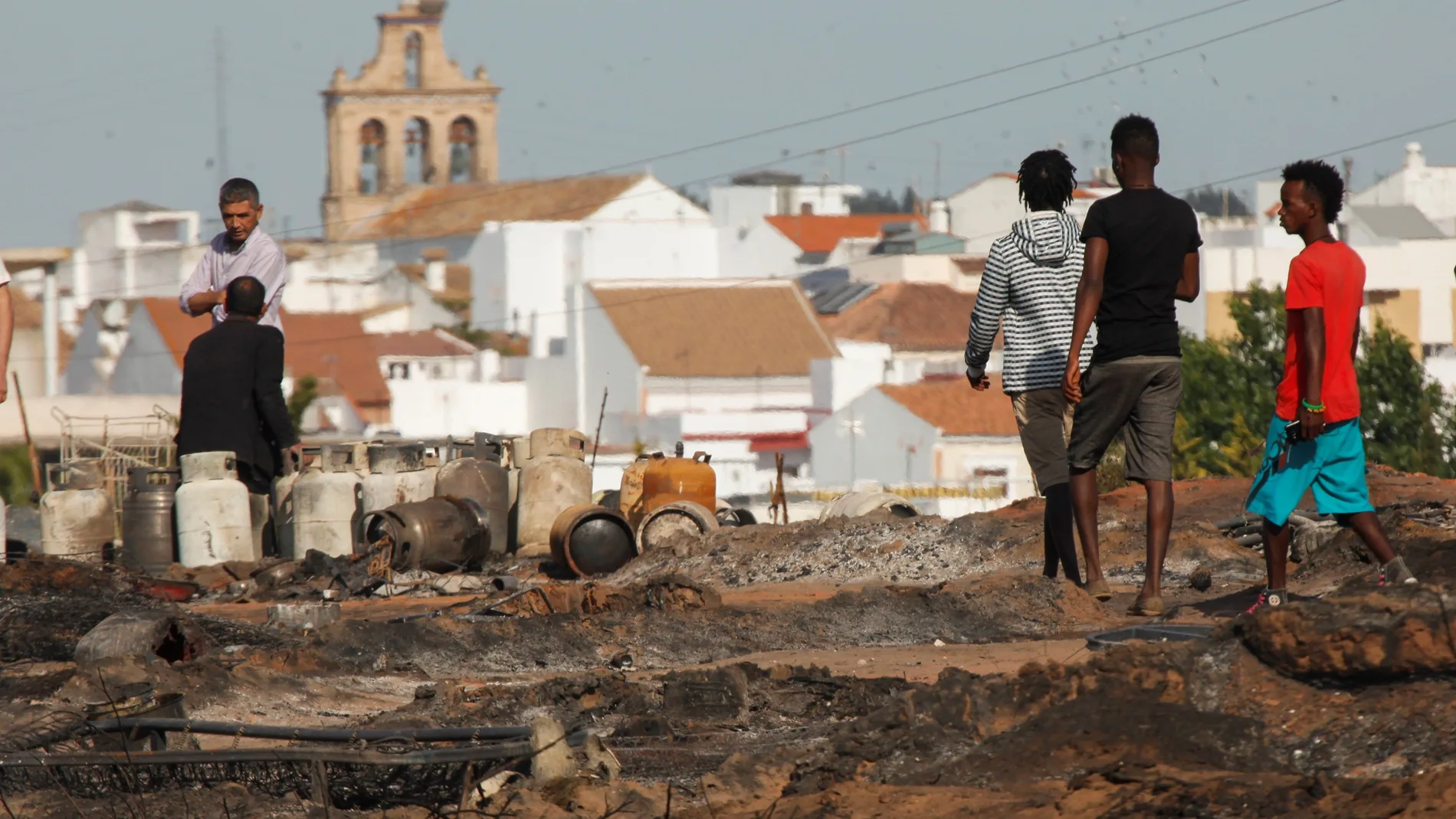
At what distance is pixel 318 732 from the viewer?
5.10m

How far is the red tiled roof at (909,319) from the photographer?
81.8 meters

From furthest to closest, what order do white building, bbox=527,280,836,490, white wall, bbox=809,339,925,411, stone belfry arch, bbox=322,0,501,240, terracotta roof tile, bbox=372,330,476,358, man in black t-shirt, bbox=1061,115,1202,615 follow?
stone belfry arch, bbox=322,0,501,240
terracotta roof tile, bbox=372,330,476,358
white building, bbox=527,280,836,490
white wall, bbox=809,339,925,411
man in black t-shirt, bbox=1061,115,1202,615

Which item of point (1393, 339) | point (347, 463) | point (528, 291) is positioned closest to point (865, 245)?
point (528, 291)

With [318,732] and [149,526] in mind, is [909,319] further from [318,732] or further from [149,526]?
[318,732]

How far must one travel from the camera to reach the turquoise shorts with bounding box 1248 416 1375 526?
6598 mm

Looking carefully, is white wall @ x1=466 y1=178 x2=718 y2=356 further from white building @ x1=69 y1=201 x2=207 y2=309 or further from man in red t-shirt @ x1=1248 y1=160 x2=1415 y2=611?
man in red t-shirt @ x1=1248 y1=160 x2=1415 y2=611

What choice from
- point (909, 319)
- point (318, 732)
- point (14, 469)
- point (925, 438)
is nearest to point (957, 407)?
point (925, 438)

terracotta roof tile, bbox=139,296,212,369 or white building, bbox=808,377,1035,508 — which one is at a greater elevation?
terracotta roof tile, bbox=139,296,212,369

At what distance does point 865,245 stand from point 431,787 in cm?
9380

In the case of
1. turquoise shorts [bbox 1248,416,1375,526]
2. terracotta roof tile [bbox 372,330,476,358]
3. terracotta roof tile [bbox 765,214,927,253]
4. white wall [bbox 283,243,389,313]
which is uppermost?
terracotta roof tile [bbox 765,214,927,253]

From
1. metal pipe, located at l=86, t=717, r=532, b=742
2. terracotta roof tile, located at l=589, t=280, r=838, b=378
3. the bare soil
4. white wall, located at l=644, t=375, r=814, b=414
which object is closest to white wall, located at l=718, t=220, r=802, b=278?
terracotta roof tile, located at l=589, t=280, r=838, b=378

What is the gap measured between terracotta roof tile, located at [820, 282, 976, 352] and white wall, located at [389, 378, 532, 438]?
15.3 meters

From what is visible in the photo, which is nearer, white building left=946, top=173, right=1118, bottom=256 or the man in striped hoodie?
the man in striped hoodie

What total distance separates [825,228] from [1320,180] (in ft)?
329
